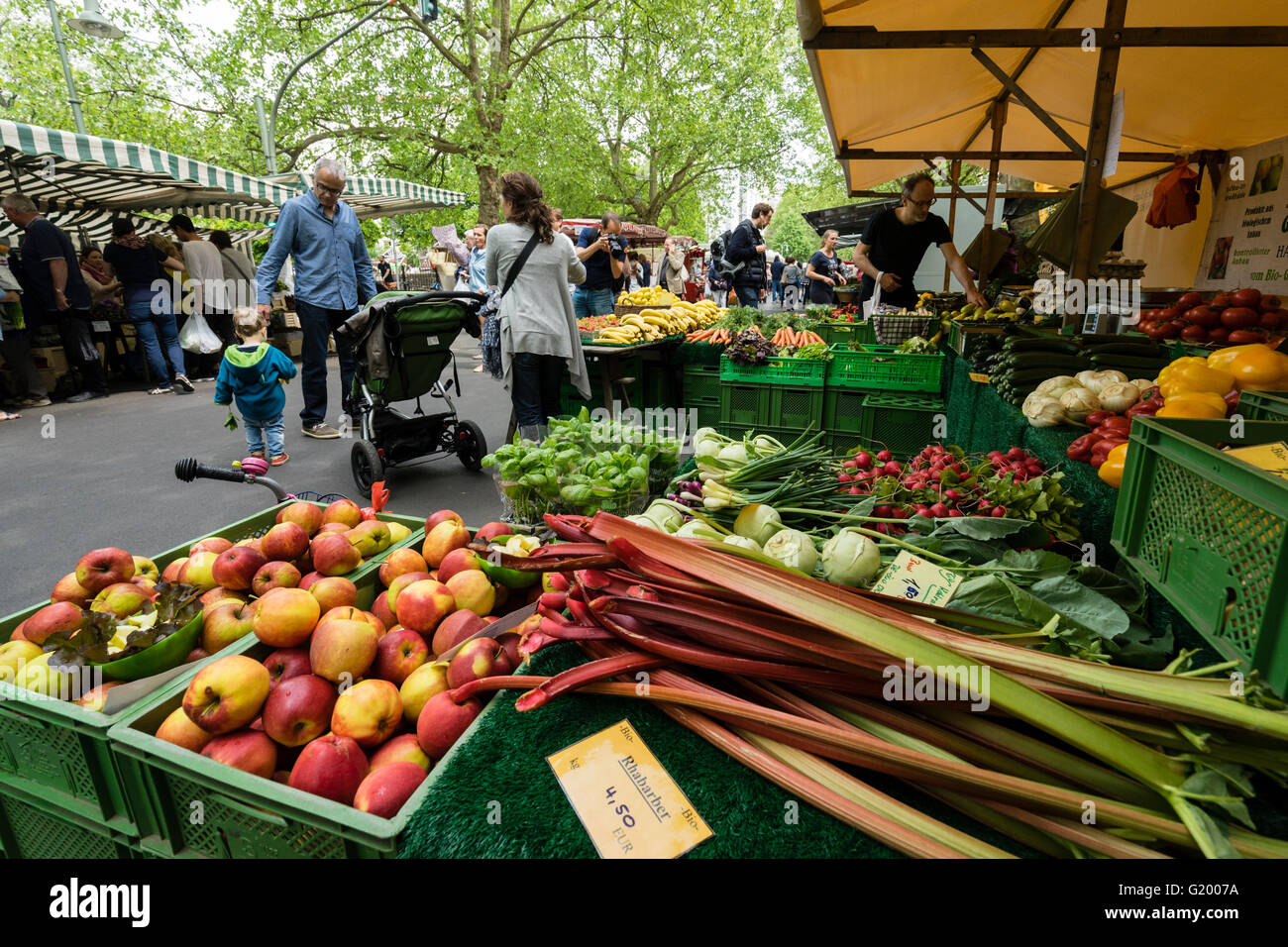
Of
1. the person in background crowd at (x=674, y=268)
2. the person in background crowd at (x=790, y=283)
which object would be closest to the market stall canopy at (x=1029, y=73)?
the person in background crowd at (x=674, y=268)

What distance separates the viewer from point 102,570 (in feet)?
6.75

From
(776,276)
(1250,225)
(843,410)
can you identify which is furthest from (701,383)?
(776,276)

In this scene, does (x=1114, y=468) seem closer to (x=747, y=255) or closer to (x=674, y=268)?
(x=747, y=255)

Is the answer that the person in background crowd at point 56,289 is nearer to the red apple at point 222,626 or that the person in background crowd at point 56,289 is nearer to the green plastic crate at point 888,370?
the red apple at point 222,626

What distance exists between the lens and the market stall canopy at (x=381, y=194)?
536 inches

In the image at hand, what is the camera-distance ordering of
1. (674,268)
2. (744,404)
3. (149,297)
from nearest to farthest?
(744,404), (149,297), (674,268)

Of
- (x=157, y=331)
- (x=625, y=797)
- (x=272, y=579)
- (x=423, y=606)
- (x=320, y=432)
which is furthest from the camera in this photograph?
(x=157, y=331)

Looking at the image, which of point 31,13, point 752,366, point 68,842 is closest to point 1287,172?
point 752,366

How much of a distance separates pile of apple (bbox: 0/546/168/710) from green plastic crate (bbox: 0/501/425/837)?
0.21 ft

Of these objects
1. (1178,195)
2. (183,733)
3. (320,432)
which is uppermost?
(1178,195)

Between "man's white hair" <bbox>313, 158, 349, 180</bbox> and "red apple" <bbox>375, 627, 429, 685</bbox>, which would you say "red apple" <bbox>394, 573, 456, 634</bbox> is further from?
"man's white hair" <bbox>313, 158, 349, 180</bbox>

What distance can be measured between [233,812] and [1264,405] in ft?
10.4

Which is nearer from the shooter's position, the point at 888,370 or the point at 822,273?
the point at 888,370

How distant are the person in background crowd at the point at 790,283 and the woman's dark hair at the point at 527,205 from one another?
25202 millimetres
